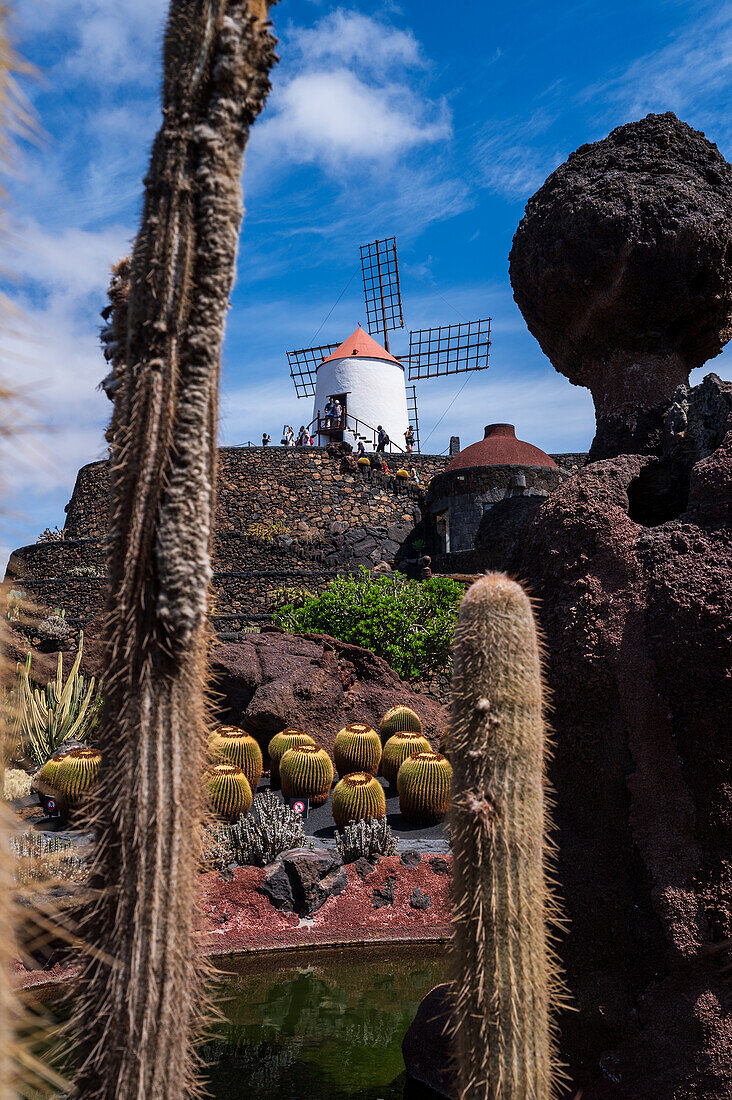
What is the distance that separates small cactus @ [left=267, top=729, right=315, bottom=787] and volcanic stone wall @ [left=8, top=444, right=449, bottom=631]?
12138mm

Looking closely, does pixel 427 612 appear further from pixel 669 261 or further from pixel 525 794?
pixel 525 794

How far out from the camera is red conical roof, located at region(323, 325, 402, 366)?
30.9 m

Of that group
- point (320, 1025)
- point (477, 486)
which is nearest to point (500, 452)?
point (477, 486)

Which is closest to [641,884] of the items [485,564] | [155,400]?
[485,564]

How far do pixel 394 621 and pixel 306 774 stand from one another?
468cm

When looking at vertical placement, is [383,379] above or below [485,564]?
above

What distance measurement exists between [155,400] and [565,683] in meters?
1.94

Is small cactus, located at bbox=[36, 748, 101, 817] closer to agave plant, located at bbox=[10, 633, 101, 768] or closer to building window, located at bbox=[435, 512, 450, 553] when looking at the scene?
agave plant, located at bbox=[10, 633, 101, 768]

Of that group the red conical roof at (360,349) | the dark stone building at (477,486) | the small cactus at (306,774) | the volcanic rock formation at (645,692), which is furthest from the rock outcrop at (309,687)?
the red conical roof at (360,349)

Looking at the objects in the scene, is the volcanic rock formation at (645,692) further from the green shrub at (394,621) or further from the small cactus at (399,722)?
the green shrub at (394,621)

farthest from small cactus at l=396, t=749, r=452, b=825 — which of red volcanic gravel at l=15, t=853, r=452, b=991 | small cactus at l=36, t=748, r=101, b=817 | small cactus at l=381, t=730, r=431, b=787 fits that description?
small cactus at l=36, t=748, r=101, b=817

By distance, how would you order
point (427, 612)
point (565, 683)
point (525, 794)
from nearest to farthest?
1. point (525, 794)
2. point (565, 683)
3. point (427, 612)

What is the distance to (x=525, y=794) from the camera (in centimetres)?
172

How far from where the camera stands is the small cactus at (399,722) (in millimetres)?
8758
